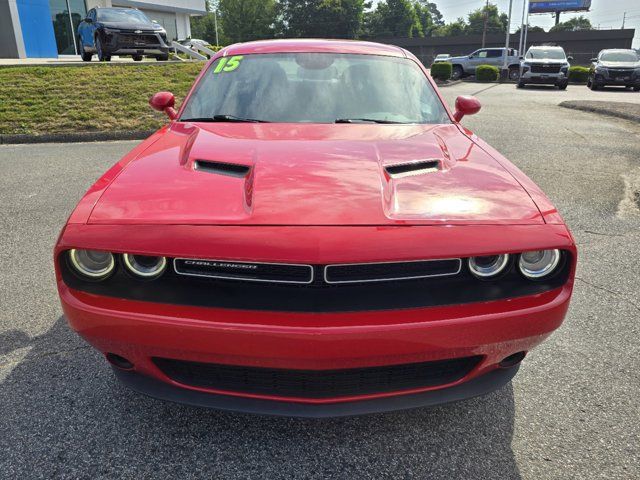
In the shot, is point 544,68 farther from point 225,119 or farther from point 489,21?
point 489,21

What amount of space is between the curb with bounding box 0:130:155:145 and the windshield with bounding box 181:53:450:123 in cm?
638

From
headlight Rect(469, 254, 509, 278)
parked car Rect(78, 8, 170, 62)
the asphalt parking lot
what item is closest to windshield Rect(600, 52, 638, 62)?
parked car Rect(78, 8, 170, 62)

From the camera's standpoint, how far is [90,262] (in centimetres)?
178

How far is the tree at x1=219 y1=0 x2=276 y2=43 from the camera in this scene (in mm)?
72062

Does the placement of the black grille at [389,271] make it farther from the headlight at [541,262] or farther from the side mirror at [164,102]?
the side mirror at [164,102]

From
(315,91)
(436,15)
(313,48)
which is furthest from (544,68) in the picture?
(436,15)

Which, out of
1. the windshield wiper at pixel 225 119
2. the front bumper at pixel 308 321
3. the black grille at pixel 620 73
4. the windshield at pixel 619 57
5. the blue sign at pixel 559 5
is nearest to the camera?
the front bumper at pixel 308 321

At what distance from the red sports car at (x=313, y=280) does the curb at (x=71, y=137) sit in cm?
762

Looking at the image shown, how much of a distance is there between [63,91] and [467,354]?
11489 mm

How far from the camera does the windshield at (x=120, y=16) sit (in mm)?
14281

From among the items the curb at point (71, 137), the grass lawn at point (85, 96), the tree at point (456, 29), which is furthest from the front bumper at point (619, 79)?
the tree at point (456, 29)

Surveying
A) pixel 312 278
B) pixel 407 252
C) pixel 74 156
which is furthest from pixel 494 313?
pixel 74 156

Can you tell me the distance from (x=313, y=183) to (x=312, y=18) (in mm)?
82799

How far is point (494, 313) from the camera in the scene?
5.61ft
